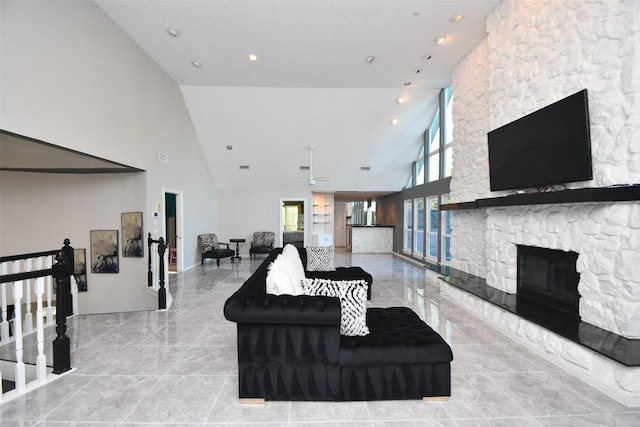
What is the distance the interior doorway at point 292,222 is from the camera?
992cm

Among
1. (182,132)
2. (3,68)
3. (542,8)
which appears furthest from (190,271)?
(542,8)

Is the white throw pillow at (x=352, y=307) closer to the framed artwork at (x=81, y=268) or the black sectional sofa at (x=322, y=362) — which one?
the black sectional sofa at (x=322, y=362)

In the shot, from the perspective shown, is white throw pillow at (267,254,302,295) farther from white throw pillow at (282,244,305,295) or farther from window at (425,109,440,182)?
window at (425,109,440,182)

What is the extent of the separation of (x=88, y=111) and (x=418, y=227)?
320 inches

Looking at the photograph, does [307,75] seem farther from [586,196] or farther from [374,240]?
[374,240]

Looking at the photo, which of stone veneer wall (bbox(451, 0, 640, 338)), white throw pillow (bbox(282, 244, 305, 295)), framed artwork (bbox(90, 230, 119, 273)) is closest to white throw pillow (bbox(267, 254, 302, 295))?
white throw pillow (bbox(282, 244, 305, 295))

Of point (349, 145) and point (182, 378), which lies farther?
point (349, 145)

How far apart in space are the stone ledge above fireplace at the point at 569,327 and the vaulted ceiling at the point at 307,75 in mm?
3960

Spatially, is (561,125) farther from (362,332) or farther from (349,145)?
(349,145)

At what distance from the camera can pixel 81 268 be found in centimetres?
521

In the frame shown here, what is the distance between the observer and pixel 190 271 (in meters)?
7.07

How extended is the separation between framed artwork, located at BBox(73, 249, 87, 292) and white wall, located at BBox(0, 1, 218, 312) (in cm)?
14

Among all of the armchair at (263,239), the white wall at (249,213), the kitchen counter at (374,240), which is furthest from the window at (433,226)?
the armchair at (263,239)

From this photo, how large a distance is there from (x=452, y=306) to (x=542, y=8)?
4.02 meters
